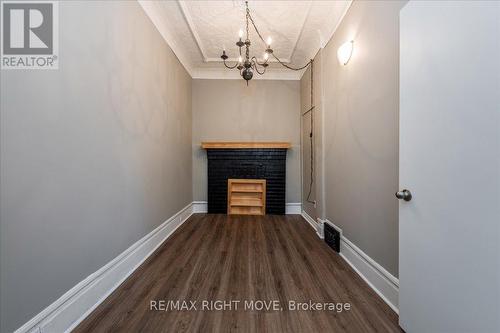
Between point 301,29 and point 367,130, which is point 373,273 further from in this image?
point 301,29

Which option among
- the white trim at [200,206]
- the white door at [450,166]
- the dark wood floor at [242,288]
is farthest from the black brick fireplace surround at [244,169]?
the white door at [450,166]

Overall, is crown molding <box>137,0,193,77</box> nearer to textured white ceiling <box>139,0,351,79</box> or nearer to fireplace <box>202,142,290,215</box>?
textured white ceiling <box>139,0,351,79</box>

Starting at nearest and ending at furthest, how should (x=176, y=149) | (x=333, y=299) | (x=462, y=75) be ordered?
(x=462, y=75) < (x=333, y=299) < (x=176, y=149)

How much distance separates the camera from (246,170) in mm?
4152

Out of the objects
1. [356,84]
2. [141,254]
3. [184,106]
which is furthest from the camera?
[184,106]

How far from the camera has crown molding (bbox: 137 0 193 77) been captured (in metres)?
2.22

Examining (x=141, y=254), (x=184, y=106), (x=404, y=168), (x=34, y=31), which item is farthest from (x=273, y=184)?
(x=34, y=31)

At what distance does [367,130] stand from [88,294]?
2568 mm

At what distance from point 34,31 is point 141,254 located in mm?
1985

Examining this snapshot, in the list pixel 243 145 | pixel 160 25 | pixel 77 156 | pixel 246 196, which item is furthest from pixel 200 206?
pixel 160 25

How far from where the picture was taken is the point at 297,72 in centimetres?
417

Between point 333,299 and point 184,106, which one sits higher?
point 184,106

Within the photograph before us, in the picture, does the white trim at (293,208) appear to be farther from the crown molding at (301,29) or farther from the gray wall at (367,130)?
the crown molding at (301,29)

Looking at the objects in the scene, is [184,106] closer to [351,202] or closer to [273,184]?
[273,184]
